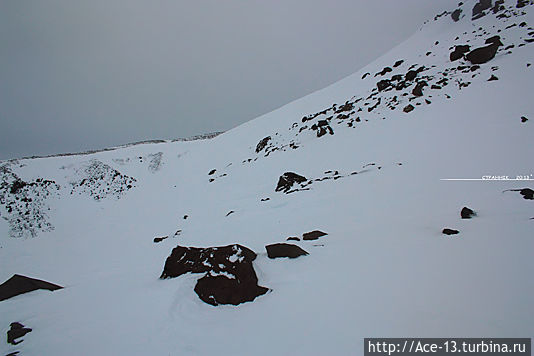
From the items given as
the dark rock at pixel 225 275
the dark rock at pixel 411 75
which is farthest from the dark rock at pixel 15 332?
the dark rock at pixel 411 75

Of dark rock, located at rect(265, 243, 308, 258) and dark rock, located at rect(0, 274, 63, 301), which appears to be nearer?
dark rock, located at rect(265, 243, 308, 258)

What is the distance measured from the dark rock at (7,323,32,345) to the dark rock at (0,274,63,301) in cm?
220

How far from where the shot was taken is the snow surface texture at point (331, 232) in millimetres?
2934

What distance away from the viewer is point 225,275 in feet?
13.6

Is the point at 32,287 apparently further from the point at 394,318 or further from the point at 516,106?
the point at 516,106

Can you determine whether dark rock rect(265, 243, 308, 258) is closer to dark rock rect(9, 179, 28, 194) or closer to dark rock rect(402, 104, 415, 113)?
dark rock rect(402, 104, 415, 113)

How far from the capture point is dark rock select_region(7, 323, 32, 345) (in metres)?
3.48

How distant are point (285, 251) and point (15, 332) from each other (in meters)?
4.72

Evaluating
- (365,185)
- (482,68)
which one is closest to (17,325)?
(365,185)

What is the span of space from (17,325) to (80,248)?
30.1ft

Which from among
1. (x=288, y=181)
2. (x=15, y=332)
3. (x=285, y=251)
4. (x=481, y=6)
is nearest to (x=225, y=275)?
(x=285, y=251)

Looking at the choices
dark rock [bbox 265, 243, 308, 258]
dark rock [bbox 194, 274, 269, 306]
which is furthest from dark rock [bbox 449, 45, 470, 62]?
dark rock [bbox 194, 274, 269, 306]

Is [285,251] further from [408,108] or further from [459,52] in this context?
[459,52]

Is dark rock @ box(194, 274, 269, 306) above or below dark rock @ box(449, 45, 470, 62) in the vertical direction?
below
